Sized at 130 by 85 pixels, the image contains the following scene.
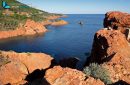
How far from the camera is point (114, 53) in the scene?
42969 mm

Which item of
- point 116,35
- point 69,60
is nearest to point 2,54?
point 69,60

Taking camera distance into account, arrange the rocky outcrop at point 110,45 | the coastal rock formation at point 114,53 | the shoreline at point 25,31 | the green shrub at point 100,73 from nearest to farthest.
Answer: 1. the green shrub at point 100,73
2. the coastal rock formation at point 114,53
3. the rocky outcrop at point 110,45
4. the shoreline at point 25,31

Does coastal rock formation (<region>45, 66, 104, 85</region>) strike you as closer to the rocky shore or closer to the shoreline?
the rocky shore

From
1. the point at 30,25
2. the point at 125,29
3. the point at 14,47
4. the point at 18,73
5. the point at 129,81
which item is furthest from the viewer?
the point at 30,25

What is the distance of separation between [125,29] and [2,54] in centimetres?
2852

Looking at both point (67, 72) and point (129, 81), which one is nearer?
point (67, 72)

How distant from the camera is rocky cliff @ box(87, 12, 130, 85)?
Result: 3849 cm

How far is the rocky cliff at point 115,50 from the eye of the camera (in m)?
38.5

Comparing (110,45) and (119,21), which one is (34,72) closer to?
(110,45)

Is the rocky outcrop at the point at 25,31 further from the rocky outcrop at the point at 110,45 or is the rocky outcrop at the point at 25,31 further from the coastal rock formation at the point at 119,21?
the rocky outcrop at the point at 110,45

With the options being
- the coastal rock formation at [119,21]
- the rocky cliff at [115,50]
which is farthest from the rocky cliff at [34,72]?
the coastal rock formation at [119,21]

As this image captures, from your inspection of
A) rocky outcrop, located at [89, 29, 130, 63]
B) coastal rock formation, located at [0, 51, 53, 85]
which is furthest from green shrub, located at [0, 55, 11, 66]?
rocky outcrop, located at [89, 29, 130, 63]

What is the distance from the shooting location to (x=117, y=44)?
147 feet

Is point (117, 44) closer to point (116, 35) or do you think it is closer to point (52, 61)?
point (116, 35)
